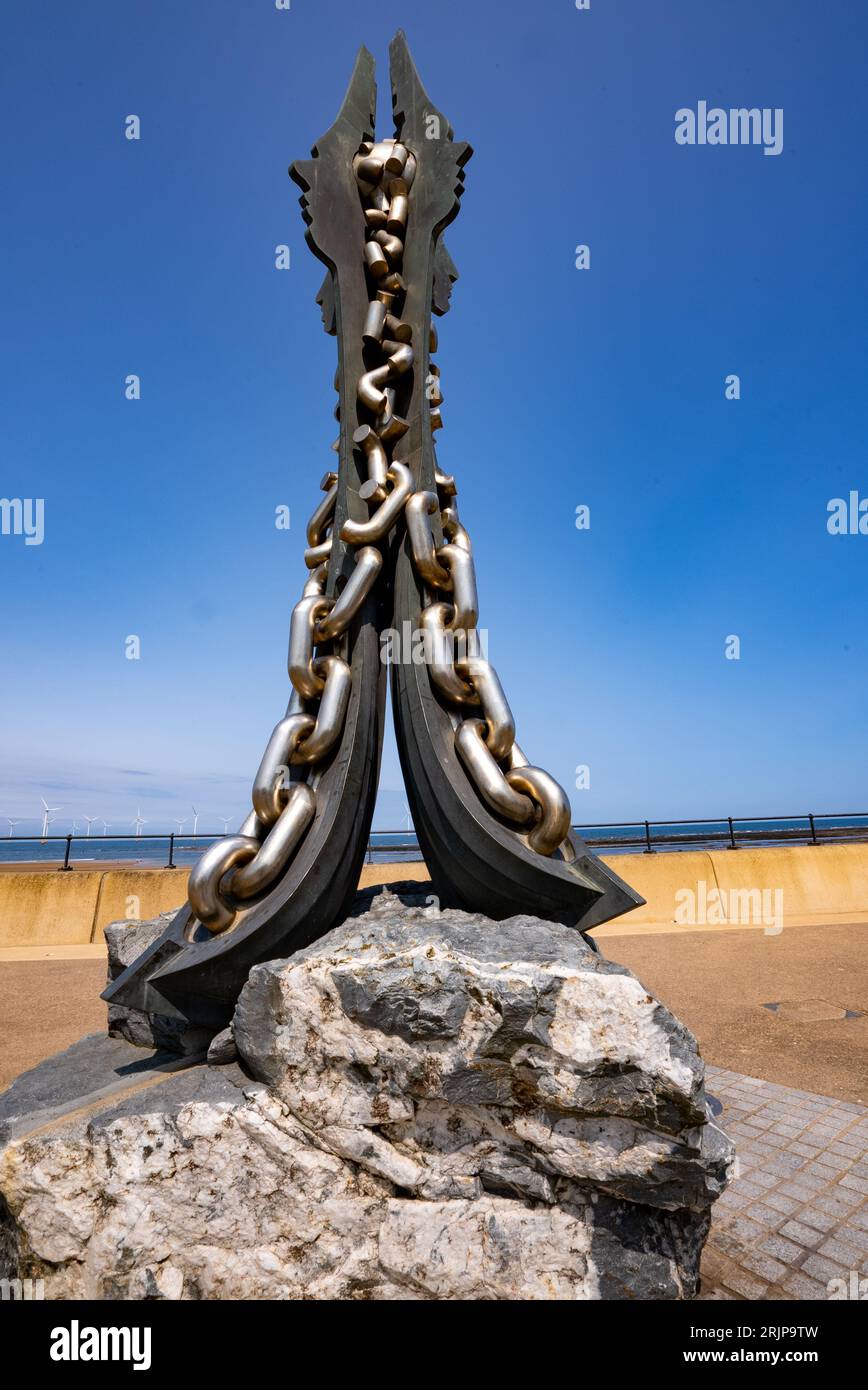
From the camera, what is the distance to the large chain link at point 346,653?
2.83 meters

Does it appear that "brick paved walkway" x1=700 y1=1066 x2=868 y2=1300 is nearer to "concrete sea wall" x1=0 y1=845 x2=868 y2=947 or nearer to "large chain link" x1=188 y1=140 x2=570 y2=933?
"large chain link" x1=188 y1=140 x2=570 y2=933

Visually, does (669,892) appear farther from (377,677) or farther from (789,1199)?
(377,677)

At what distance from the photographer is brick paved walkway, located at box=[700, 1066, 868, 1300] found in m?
2.80

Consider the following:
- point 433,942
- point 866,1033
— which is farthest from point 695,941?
point 433,942

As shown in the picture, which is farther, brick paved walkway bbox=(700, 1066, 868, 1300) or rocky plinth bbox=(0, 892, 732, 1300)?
brick paved walkway bbox=(700, 1066, 868, 1300)

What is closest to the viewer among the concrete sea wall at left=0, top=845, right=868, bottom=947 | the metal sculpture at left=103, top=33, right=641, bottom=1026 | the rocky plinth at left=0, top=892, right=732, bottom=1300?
the rocky plinth at left=0, top=892, right=732, bottom=1300

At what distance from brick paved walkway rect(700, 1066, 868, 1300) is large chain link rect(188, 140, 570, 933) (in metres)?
1.63

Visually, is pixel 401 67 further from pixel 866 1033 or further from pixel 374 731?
pixel 866 1033

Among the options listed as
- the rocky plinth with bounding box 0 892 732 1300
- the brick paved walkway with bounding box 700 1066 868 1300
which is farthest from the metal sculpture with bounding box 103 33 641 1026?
the brick paved walkway with bounding box 700 1066 868 1300

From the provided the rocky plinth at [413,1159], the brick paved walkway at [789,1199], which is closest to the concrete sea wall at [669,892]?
the brick paved walkway at [789,1199]

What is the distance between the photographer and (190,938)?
2820 millimetres

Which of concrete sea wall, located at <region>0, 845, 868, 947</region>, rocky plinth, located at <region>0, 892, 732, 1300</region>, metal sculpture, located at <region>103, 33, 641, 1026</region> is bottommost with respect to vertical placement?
concrete sea wall, located at <region>0, 845, 868, 947</region>

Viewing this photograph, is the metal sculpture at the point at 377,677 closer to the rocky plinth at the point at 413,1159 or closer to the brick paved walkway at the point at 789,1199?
the rocky plinth at the point at 413,1159

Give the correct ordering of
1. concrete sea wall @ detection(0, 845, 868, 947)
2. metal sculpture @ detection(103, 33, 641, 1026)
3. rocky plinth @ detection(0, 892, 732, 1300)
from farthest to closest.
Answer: concrete sea wall @ detection(0, 845, 868, 947) → metal sculpture @ detection(103, 33, 641, 1026) → rocky plinth @ detection(0, 892, 732, 1300)
